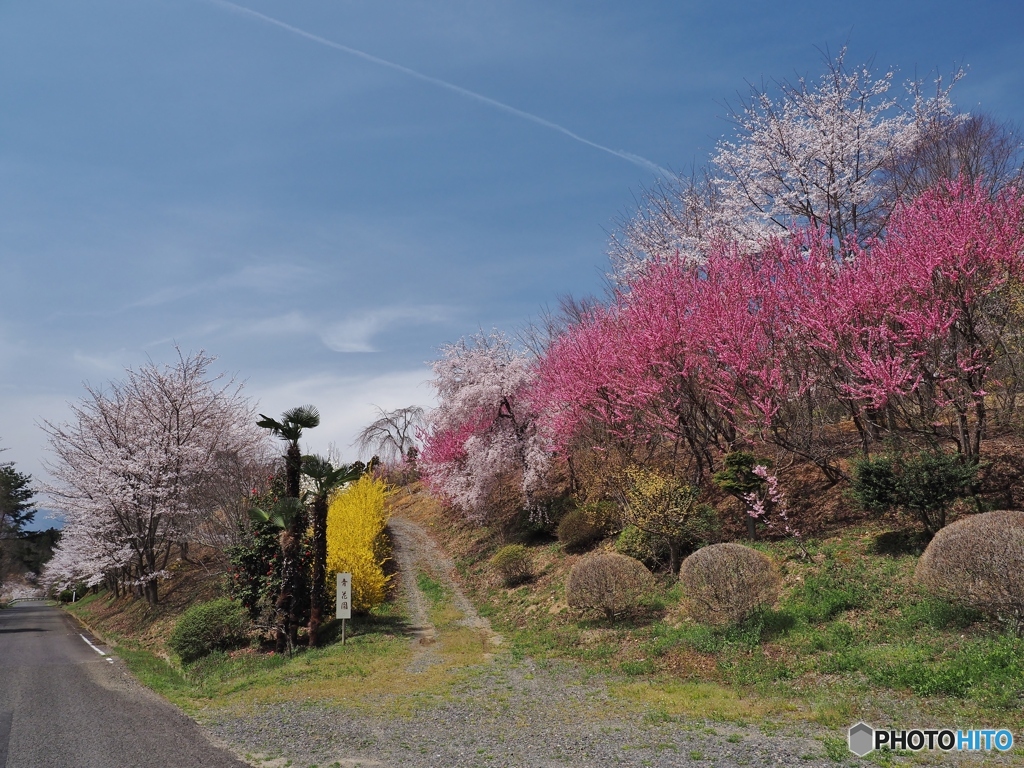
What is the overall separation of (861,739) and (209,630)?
14792 millimetres

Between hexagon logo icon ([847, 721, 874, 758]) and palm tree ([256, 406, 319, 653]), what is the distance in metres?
11.9

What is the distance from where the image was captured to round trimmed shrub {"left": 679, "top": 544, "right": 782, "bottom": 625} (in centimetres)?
973

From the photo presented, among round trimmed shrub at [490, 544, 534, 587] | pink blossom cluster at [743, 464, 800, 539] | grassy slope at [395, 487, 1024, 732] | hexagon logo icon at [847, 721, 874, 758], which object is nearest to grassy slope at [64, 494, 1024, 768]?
grassy slope at [395, 487, 1024, 732]

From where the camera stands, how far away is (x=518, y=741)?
7.18 m

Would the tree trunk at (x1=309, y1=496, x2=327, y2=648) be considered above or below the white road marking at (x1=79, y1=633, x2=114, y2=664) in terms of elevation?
above

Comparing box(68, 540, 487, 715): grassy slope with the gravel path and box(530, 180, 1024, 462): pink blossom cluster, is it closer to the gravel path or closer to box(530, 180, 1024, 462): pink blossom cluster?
the gravel path

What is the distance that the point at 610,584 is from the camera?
12188 mm

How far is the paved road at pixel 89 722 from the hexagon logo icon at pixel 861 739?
672 centimetres

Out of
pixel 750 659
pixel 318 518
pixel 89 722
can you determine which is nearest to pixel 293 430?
pixel 318 518

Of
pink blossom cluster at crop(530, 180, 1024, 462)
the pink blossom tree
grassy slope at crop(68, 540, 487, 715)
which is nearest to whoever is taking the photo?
grassy slope at crop(68, 540, 487, 715)

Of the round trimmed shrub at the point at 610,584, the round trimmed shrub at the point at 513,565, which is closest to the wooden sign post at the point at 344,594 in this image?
the round trimmed shrub at the point at 513,565

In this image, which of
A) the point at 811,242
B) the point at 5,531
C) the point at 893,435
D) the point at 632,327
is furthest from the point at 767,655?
the point at 5,531

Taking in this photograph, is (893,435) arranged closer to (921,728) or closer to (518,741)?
(921,728)
